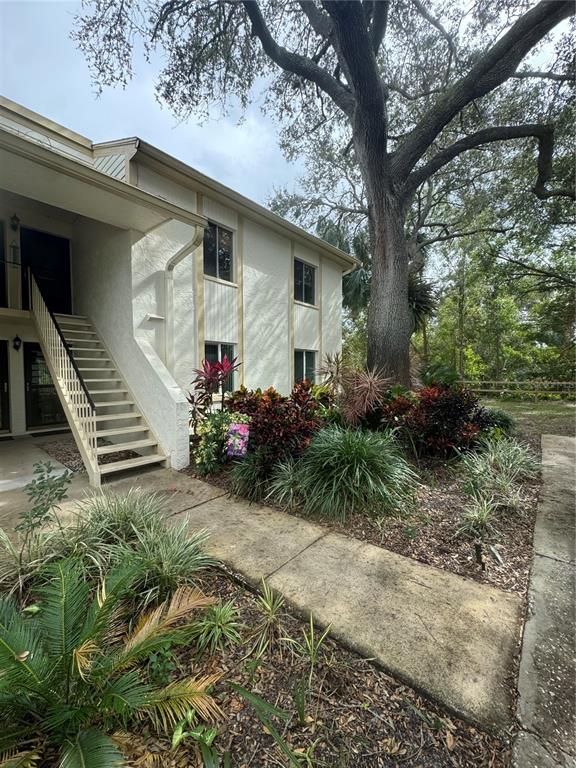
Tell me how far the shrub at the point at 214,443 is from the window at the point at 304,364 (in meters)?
5.89

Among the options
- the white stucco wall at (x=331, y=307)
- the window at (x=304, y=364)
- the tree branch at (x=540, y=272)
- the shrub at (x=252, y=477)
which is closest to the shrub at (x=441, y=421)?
the shrub at (x=252, y=477)

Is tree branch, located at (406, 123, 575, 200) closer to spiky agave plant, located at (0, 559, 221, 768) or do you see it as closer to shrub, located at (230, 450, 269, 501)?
shrub, located at (230, 450, 269, 501)

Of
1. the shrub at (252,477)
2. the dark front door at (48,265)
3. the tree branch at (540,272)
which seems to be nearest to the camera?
the shrub at (252,477)

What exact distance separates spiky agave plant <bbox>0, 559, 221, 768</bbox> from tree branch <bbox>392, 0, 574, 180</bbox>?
8070mm

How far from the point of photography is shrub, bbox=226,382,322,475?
4.39 metres

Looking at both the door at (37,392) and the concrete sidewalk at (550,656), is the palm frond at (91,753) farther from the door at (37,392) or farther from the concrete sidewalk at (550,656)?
the door at (37,392)

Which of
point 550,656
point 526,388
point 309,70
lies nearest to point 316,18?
point 309,70

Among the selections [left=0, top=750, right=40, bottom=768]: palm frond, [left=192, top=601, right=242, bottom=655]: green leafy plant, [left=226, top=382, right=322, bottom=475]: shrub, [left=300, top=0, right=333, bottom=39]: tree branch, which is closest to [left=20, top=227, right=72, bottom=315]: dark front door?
[left=226, top=382, right=322, bottom=475]: shrub

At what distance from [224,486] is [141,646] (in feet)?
9.77

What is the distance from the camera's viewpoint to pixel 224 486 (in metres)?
4.58

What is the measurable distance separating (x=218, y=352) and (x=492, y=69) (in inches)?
299

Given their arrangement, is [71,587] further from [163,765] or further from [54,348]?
[54,348]

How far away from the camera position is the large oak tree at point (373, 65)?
589cm

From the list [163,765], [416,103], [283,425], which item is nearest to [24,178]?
[283,425]
